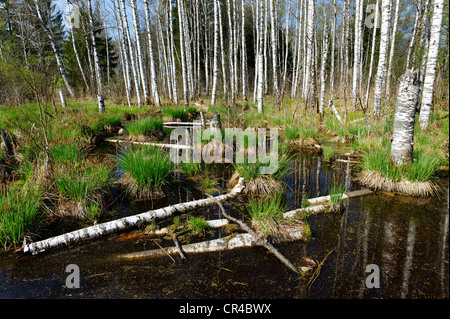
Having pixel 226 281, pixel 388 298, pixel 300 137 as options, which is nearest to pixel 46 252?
pixel 226 281

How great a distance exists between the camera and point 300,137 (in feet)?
26.5

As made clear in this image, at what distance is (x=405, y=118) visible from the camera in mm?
4477

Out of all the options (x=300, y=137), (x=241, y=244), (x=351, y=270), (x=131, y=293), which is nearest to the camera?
(x=131, y=293)

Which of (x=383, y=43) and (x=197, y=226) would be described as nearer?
(x=197, y=226)

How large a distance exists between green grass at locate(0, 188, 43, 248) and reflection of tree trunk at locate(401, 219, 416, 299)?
4051mm

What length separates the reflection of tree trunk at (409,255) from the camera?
7.70 ft

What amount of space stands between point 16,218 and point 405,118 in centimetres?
588

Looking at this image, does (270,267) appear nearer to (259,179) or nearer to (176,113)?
(259,179)

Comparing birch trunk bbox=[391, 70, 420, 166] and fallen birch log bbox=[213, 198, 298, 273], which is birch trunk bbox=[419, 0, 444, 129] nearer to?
birch trunk bbox=[391, 70, 420, 166]

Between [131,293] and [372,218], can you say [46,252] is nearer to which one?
[131,293]

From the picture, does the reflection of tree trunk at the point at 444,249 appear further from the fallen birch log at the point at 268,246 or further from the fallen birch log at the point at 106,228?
the fallen birch log at the point at 106,228

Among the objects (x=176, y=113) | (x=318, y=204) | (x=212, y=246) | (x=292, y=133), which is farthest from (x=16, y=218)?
(x=176, y=113)

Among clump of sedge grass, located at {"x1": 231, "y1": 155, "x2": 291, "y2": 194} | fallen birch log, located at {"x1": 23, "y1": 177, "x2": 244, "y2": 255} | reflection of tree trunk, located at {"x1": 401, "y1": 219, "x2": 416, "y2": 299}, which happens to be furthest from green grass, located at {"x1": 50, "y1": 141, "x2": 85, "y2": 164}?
reflection of tree trunk, located at {"x1": 401, "y1": 219, "x2": 416, "y2": 299}
